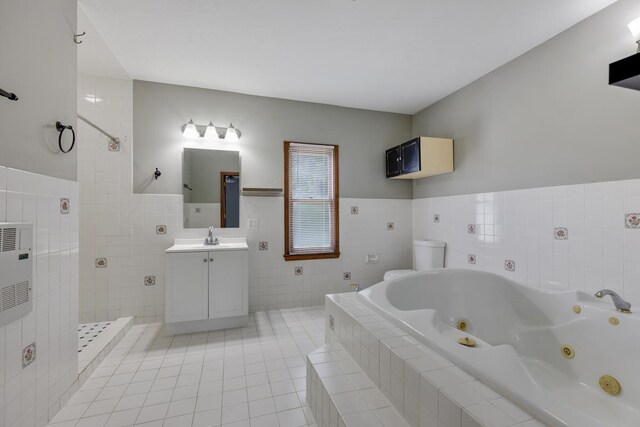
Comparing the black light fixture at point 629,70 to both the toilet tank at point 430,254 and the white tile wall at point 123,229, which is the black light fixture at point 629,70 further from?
the white tile wall at point 123,229

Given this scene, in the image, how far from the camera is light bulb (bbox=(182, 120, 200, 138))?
2.77 meters

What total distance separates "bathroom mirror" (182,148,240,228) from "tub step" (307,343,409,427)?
72.6 inches

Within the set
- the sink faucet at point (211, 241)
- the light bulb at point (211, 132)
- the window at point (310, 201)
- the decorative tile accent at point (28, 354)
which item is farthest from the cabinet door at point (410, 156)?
the decorative tile accent at point (28, 354)

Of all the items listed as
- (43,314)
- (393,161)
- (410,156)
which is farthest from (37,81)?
(393,161)

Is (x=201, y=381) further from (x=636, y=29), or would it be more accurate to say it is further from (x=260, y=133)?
(x=636, y=29)

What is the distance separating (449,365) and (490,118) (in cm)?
237

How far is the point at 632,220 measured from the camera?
1612mm

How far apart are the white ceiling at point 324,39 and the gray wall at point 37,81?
42cm

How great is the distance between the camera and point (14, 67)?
3.93 feet

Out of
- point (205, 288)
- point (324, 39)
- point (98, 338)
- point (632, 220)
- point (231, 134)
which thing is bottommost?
point (98, 338)

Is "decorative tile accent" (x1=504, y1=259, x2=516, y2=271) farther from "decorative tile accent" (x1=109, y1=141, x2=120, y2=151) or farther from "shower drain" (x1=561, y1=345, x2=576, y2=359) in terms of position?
"decorative tile accent" (x1=109, y1=141, x2=120, y2=151)

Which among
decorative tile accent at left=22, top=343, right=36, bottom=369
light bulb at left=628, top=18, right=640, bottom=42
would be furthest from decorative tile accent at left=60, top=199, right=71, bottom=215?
light bulb at left=628, top=18, right=640, bottom=42

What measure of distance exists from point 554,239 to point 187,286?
116 inches

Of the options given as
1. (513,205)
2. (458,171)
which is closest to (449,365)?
(513,205)
